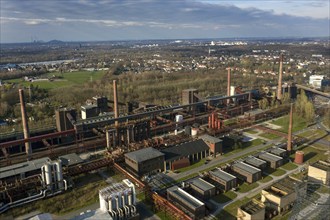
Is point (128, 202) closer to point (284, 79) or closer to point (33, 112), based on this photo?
point (33, 112)

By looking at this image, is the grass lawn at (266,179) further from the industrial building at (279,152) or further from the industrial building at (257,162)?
the industrial building at (279,152)

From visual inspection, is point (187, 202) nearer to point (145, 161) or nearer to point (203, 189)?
point (203, 189)

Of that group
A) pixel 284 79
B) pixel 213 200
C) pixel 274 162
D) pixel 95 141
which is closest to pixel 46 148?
pixel 95 141

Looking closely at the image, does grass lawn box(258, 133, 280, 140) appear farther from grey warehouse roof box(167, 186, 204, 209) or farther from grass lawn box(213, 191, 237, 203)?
grey warehouse roof box(167, 186, 204, 209)

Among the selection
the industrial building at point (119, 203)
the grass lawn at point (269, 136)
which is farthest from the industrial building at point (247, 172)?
the grass lawn at point (269, 136)

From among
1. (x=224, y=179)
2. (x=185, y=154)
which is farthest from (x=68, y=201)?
(x=224, y=179)

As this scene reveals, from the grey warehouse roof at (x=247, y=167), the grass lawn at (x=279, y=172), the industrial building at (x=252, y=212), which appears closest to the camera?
the industrial building at (x=252, y=212)

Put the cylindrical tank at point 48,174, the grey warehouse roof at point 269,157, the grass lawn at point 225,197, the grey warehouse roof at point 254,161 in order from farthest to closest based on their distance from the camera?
1. the grey warehouse roof at point 269,157
2. the grey warehouse roof at point 254,161
3. the cylindrical tank at point 48,174
4. the grass lawn at point 225,197
